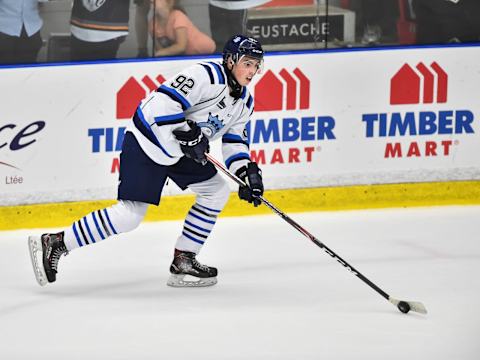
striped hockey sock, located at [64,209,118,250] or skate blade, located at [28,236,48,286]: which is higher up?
striped hockey sock, located at [64,209,118,250]

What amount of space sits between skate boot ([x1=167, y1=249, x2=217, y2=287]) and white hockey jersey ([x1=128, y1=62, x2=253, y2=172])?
0.40m

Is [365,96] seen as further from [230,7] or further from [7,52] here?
[7,52]

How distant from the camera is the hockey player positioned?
481 cm

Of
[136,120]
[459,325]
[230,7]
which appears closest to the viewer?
[459,325]

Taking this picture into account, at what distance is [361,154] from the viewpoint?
6434mm

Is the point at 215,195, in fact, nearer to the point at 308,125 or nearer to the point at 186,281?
the point at 186,281

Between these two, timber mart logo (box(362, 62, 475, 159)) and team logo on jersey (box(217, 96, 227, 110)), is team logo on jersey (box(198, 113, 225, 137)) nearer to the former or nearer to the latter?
team logo on jersey (box(217, 96, 227, 110))

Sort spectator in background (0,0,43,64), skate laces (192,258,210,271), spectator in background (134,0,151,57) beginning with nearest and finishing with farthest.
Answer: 1. skate laces (192,258,210,271)
2. spectator in background (0,0,43,64)
3. spectator in background (134,0,151,57)

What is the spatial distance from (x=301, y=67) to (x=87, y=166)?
1113 mm

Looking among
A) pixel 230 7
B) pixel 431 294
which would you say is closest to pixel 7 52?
pixel 230 7

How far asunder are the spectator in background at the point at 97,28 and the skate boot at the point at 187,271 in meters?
1.23

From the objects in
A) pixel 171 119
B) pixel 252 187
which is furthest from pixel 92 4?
pixel 252 187

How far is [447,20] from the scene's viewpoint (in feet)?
21.5

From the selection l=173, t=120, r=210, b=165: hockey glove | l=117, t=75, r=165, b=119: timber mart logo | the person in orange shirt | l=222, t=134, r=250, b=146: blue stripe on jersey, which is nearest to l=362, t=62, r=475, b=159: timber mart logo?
the person in orange shirt
